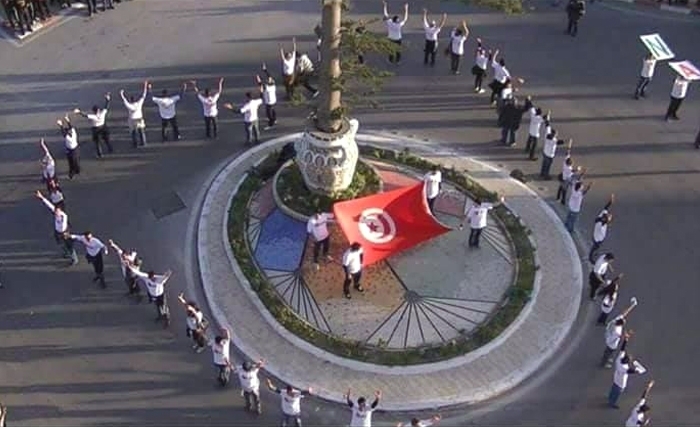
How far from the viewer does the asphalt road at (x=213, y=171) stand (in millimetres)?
19266

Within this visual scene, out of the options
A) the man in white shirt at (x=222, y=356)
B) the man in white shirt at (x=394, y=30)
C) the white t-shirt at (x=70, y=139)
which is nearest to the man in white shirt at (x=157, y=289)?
the man in white shirt at (x=222, y=356)

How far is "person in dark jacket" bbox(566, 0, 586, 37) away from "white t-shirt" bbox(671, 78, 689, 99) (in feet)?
16.1

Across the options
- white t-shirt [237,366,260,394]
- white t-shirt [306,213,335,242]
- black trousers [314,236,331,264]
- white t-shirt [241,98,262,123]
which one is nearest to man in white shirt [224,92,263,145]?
white t-shirt [241,98,262,123]

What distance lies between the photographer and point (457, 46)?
92.3ft

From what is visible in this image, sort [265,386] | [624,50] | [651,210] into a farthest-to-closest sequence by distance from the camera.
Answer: [624,50] → [651,210] → [265,386]

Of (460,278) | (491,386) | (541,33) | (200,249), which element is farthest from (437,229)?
(541,33)

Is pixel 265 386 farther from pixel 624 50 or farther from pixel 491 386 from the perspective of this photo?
pixel 624 50

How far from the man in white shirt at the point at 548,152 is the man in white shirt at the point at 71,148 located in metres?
12.2

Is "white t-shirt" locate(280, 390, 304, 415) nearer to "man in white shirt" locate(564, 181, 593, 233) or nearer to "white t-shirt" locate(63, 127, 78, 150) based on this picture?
"man in white shirt" locate(564, 181, 593, 233)

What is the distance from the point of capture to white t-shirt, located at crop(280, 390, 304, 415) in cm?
1767

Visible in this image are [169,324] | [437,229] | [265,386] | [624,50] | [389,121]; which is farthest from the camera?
[624,50]

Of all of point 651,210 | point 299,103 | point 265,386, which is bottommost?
point 265,386

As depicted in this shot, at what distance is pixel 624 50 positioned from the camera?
3041cm

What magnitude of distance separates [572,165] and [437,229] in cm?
502
